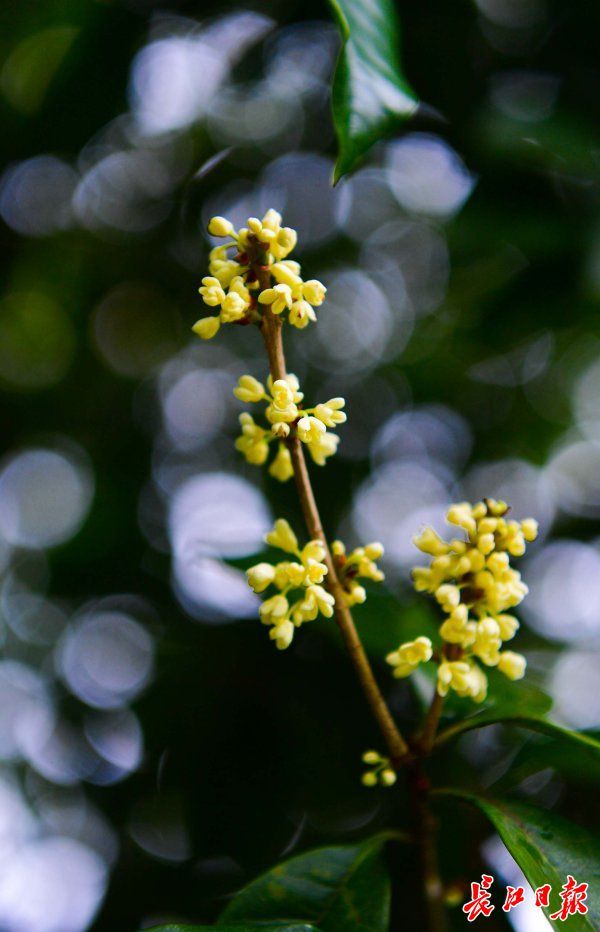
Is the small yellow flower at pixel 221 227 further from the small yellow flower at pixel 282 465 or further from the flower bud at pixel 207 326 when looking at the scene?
the small yellow flower at pixel 282 465

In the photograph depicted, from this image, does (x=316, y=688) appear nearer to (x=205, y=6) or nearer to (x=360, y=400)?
(x=360, y=400)

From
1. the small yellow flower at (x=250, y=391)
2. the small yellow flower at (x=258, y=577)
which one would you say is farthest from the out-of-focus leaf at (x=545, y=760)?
the small yellow flower at (x=250, y=391)

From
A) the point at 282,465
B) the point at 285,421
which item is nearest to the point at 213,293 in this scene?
the point at 285,421

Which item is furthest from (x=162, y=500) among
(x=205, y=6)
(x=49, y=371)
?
(x=205, y=6)

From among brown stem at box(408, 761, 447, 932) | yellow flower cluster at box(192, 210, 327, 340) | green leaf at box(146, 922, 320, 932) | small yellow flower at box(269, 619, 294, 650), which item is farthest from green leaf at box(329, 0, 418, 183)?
green leaf at box(146, 922, 320, 932)

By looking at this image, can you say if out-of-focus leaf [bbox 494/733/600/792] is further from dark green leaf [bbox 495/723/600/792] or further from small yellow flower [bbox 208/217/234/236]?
small yellow flower [bbox 208/217/234/236]
